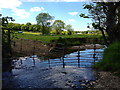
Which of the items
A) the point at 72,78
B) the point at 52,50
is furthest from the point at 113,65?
the point at 52,50

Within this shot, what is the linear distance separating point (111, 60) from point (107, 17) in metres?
3.19

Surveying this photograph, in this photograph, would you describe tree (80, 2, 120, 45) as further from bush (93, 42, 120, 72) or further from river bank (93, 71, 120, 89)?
river bank (93, 71, 120, 89)

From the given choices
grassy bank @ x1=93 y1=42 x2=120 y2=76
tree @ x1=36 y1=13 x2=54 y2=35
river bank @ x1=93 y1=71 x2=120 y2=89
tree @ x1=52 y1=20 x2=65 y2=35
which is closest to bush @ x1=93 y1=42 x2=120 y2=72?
grassy bank @ x1=93 y1=42 x2=120 y2=76

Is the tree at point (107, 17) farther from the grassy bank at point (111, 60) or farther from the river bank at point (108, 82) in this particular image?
the river bank at point (108, 82)

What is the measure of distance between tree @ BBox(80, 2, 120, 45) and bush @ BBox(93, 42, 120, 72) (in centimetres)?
151

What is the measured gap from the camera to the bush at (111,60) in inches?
289

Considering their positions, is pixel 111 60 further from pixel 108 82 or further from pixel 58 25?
pixel 58 25

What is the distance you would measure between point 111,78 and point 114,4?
17.4 ft

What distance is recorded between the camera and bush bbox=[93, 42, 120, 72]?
734 cm

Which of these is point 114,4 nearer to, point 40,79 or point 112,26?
point 112,26

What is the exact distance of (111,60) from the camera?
766cm

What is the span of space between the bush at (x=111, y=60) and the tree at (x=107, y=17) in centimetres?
151

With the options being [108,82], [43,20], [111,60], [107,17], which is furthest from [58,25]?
[108,82]

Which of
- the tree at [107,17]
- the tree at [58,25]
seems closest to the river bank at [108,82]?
the tree at [107,17]
